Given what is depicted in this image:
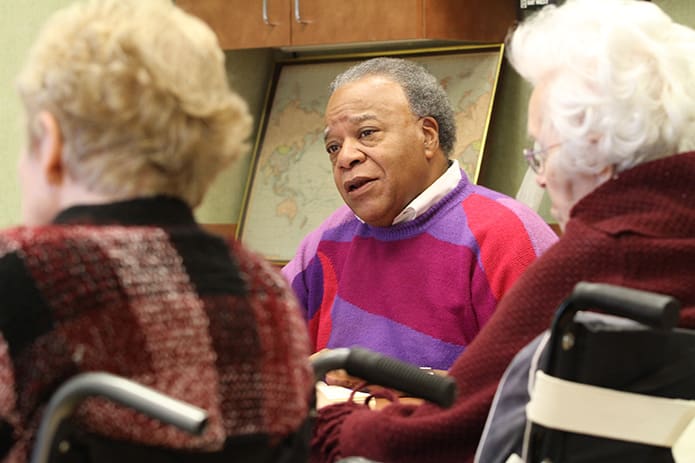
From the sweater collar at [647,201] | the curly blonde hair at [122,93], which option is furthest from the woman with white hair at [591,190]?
the curly blonde hair at [122,93]

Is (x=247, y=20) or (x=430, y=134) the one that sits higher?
(x=247, y=20)

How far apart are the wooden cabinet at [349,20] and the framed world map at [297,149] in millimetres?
129

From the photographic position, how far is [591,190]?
1620mm

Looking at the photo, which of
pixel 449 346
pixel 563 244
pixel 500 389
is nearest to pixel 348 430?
Result: pixel 500 389

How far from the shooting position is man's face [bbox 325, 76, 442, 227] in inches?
93.9

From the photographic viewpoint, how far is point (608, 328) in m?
1.36

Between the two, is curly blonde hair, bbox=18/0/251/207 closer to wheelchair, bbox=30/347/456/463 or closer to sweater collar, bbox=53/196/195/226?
sweater collar, bbox=53/196/195/226

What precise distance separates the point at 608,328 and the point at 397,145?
1.10 metres

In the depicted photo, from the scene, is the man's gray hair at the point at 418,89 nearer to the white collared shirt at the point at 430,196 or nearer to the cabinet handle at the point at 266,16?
the white collared shirt at the point at 430,196

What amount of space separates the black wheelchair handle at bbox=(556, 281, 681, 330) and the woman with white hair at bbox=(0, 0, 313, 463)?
1.14ft

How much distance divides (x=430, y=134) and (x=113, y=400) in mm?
1562

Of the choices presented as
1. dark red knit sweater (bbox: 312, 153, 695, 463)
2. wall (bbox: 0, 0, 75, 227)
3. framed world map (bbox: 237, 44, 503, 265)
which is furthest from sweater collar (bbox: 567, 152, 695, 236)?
wall (bbox: 0, 0, 75, 227)

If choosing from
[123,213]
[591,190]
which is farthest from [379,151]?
[123,213]

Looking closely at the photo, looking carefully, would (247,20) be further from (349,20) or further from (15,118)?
(15,118)
